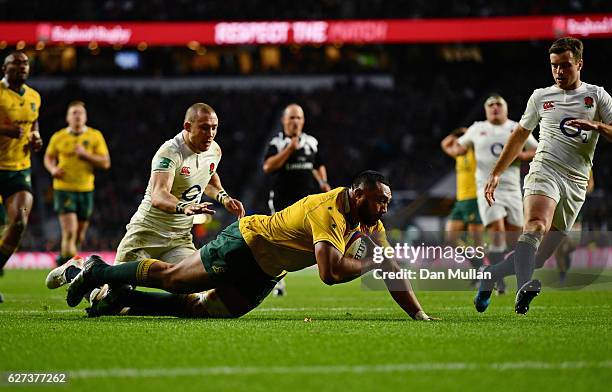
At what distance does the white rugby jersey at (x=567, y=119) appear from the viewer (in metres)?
7.67

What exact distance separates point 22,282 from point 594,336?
11.0m

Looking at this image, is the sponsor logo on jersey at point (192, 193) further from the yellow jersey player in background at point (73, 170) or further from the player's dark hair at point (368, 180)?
the yellow jersey player in background at point (73, 170)

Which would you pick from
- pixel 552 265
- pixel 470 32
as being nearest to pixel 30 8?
pixel 470 32

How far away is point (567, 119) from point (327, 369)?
13.7 feet

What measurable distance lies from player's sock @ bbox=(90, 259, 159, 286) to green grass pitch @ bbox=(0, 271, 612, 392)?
1.12ft

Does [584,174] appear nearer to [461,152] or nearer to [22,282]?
[461,152]

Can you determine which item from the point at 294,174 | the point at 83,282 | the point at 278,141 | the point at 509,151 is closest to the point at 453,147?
the point at 294,174

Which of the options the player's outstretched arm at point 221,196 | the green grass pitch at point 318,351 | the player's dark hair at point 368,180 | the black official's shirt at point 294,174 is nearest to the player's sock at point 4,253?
the green grass pitch at point 318,351

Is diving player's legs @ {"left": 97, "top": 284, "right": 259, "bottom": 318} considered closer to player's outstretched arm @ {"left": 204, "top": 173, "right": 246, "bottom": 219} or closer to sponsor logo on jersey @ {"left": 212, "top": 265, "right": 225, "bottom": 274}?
sponsor logo on jersey @ {"left": 212, "top": 265, "right": 225, "bottom": 274}

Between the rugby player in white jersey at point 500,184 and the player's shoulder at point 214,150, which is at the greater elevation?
the player's shoulder at point 214,150

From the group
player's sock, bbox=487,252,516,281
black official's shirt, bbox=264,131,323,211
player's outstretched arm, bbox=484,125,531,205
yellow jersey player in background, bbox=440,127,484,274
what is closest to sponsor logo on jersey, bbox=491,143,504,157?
yellow jersey player in background, bbox=440,127,484,274

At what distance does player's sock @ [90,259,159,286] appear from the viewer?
23.4ft

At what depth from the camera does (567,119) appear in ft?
25.3

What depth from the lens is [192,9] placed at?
3331cm
